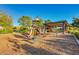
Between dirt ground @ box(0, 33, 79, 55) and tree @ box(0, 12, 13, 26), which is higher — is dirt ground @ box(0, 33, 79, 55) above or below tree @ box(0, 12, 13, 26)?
below

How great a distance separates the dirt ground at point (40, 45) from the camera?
5.75 meters

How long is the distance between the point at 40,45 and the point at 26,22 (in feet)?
1.53

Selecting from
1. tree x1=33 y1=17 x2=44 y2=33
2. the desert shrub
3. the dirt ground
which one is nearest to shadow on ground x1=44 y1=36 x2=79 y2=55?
the dirt ground

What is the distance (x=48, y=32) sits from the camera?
19.2 ft

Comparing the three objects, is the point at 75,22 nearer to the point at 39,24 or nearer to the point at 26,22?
the point at 39,24

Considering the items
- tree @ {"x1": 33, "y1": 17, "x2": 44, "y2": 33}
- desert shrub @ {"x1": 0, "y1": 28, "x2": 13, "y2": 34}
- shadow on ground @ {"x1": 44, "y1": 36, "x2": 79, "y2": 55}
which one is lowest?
shadow on ground @ {"x1": 44, "y1": 36, "x2": 79, "y2": 55}

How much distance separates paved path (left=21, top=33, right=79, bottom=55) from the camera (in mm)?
5746

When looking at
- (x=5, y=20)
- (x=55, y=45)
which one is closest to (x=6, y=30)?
(x=5, y=20)

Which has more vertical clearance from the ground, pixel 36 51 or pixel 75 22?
pixel 75 22

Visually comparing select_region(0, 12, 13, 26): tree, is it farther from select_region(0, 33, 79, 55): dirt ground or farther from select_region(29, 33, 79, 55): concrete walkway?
select_region(29, 33, 79, 55): concrete walkway

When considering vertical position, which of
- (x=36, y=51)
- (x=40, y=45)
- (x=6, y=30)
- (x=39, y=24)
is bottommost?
(x=36, y=51)

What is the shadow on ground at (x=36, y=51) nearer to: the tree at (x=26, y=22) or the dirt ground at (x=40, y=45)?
the dirt ground at (x=40, y=45)

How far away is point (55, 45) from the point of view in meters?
5.80
